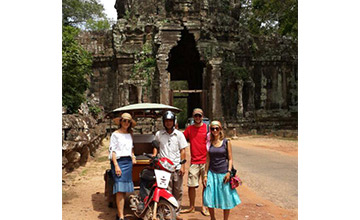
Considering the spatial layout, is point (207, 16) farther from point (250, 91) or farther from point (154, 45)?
point (250, 91)

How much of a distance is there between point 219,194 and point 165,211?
796mm

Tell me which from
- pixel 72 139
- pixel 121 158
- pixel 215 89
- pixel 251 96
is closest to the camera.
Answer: pixel 121 158

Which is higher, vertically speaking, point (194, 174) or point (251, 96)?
point (251, 96)

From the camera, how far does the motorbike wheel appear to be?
164 inches

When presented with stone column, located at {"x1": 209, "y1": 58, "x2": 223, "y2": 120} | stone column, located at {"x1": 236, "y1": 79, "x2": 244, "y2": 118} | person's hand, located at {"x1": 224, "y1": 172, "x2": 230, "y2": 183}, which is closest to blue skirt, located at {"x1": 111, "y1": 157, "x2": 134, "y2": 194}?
person's hand, located at {"x1": 224, "y1": 172, "x2": 230, "y2": 183}

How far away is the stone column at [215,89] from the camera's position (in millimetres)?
16750

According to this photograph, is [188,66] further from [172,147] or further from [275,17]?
[172,147]

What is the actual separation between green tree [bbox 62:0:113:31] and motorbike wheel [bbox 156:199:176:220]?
26352 millimetres

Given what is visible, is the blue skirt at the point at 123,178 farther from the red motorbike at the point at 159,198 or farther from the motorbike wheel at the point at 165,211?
the motorbike wheel at the point at 165,211

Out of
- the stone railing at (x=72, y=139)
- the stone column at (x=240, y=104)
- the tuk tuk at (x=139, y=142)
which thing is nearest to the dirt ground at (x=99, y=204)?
the stone railing at (x=72, y=139)

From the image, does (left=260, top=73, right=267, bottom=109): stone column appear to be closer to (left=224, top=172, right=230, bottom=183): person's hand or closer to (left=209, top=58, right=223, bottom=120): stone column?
(left=209, top=58, right=223, bottom=120): stone column

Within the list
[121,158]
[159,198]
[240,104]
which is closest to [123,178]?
[121,158]

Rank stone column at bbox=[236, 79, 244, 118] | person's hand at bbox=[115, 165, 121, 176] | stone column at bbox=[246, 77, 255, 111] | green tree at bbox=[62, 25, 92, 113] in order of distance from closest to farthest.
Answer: person's hand at bbox=[115, 165, 121, 176], green tree at bbox=[62, 25, 92, 113], stone column at bbox=[236, 79, 244, 118], stone column at bbox=[246, 77, 255, 111]

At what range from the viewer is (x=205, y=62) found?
56.0 ft
